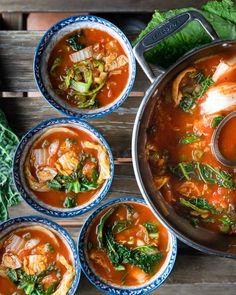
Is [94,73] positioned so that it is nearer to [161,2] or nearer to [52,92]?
[52,92]

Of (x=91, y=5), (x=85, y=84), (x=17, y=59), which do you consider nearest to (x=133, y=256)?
(x=85, y=84)

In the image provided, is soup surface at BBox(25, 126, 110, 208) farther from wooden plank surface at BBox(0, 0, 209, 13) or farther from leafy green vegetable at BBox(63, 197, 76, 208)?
wooden plank surface at BBox(0, 0, 209, 13)

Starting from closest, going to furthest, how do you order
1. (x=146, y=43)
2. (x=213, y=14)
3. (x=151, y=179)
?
(x=146, y=43) < (x=151, y=179) < (x=213, y=14)

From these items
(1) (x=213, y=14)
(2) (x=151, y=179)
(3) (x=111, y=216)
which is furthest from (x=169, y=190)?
(1) (x=213, y=14)

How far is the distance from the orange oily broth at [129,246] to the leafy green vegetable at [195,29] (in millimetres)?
772

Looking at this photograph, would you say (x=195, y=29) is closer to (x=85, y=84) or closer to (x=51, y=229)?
(x=85, y=84)

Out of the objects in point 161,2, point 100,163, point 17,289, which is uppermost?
point 161,2

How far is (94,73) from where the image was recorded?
2.83m

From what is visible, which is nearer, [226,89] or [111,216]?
[226,89]

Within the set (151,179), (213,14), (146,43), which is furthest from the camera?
(213,14)

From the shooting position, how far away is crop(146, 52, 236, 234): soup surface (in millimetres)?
2609

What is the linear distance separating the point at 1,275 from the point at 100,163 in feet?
2.46

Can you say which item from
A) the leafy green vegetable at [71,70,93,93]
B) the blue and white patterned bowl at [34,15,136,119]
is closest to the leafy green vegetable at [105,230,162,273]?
the blue and white patterned bowl at [34,15,136,119]

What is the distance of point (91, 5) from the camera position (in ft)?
9.46
